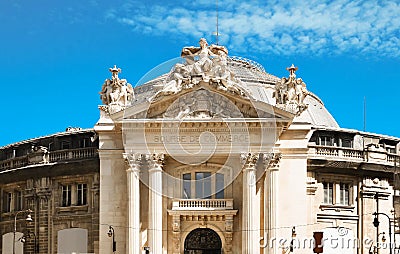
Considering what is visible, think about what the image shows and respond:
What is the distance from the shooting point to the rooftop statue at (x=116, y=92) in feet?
218

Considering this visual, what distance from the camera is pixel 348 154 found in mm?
71938

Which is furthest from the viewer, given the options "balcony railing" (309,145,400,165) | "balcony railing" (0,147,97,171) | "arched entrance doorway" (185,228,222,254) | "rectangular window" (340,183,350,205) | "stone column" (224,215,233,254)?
"balcony railing" (0,147,97,171)

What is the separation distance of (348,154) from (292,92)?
8665 millimetres

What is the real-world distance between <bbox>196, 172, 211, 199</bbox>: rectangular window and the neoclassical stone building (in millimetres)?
68

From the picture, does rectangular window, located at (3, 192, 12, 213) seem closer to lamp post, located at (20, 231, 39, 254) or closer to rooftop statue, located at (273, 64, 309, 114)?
lamp post, located at (20, 231, 39, 254)

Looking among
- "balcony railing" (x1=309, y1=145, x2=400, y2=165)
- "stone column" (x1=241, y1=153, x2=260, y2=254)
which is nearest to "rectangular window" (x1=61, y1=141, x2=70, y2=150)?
"stone column" (x1=241, y1=153, x2=260, y2=254)

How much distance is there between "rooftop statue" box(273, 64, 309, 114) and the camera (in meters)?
65.9

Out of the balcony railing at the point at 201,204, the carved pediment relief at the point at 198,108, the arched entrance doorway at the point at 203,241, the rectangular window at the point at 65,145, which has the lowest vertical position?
the arched entrance doorway at the point at 203,241

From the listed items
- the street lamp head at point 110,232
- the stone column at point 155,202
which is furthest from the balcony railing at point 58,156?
the stone column at point 155,202

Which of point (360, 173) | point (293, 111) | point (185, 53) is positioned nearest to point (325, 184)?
point (360, 173)

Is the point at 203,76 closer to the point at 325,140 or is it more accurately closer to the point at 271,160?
the point at 271,160

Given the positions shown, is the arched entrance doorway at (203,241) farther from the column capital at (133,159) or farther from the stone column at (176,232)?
the column capital at (133,159)

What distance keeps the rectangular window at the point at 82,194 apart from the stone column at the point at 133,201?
9.06 meters

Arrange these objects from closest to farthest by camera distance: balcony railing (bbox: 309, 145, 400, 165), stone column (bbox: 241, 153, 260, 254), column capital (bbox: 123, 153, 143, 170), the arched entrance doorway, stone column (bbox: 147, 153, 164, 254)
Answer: stone column (bbox: 241, 153, 260, 254), stone column (bbox: 147, 153, 164, 254), column capital (bbox: 123, 153, 143, 170), the arched entrance doorway, balcony railing (bbox: 309, 145, 400, 165)
